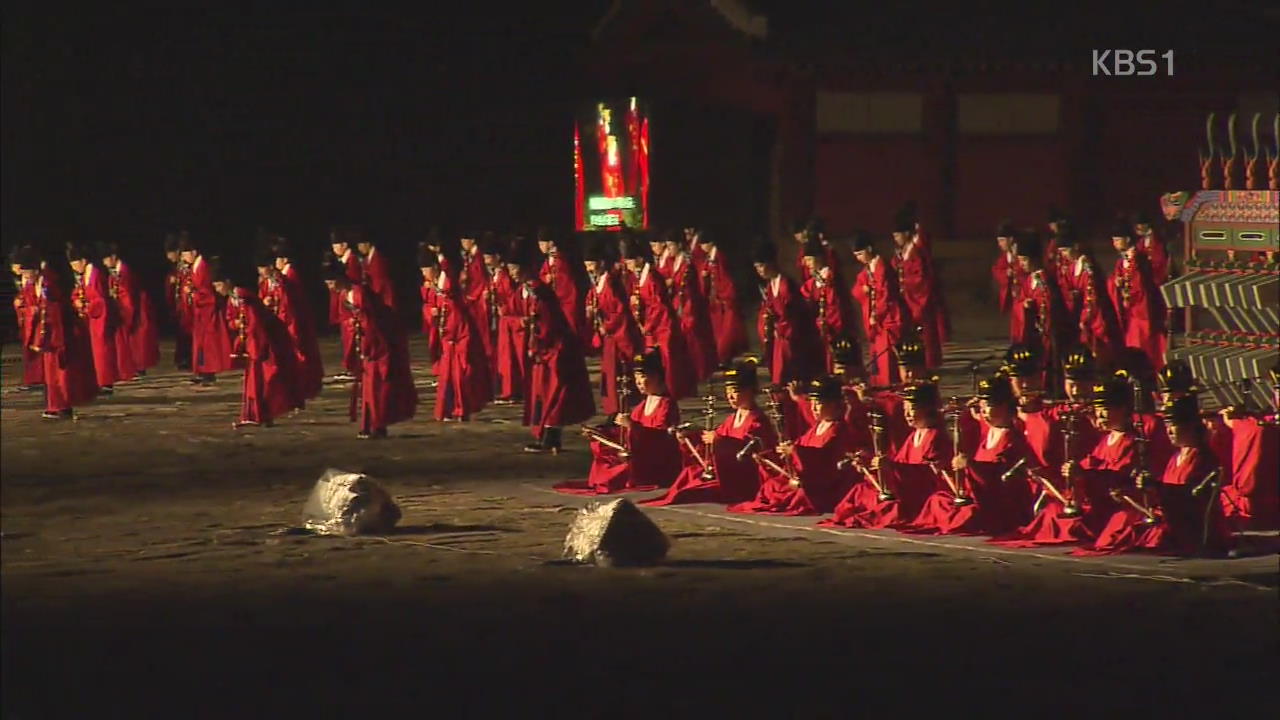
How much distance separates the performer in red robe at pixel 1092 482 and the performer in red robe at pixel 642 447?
3.01m

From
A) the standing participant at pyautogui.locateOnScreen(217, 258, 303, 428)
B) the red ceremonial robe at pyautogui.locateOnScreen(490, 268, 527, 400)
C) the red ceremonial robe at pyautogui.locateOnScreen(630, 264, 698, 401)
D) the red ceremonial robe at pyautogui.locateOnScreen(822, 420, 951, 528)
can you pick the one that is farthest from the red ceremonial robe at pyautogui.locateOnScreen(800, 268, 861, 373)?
the red ceremonial robe at pyautogui.locateOnScreen(822, 420, 951, 528)

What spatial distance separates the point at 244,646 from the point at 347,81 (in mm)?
22095

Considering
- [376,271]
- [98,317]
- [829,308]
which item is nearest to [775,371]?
[829,308]

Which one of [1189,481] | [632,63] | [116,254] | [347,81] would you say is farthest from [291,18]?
[1189,481]

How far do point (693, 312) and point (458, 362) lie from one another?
3685mm

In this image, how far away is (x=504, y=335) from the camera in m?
19.5

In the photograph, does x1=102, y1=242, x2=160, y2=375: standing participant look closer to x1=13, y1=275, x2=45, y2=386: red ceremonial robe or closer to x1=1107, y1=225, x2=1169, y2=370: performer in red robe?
x1=13, y1=275, x2=45, y2=386: red ceremonial robe

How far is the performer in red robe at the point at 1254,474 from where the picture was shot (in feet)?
40.3

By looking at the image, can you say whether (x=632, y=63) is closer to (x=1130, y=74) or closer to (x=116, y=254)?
(x=1130, y=74)

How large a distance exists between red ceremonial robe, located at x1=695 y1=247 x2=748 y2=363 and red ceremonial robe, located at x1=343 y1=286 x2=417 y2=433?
18.5ft

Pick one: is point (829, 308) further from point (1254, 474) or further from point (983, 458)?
point (983, 458)

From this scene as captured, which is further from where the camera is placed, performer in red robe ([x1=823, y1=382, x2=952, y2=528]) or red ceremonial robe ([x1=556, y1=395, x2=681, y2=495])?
red ceremonial robe ([x1=556, y1=395, x2=681, y2=495])

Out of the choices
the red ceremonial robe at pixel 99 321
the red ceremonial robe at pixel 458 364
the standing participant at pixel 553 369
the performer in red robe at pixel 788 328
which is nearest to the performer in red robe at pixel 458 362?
the red ceremonial robe at pixel 458 364

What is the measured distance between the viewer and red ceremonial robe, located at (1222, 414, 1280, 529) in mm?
12289
